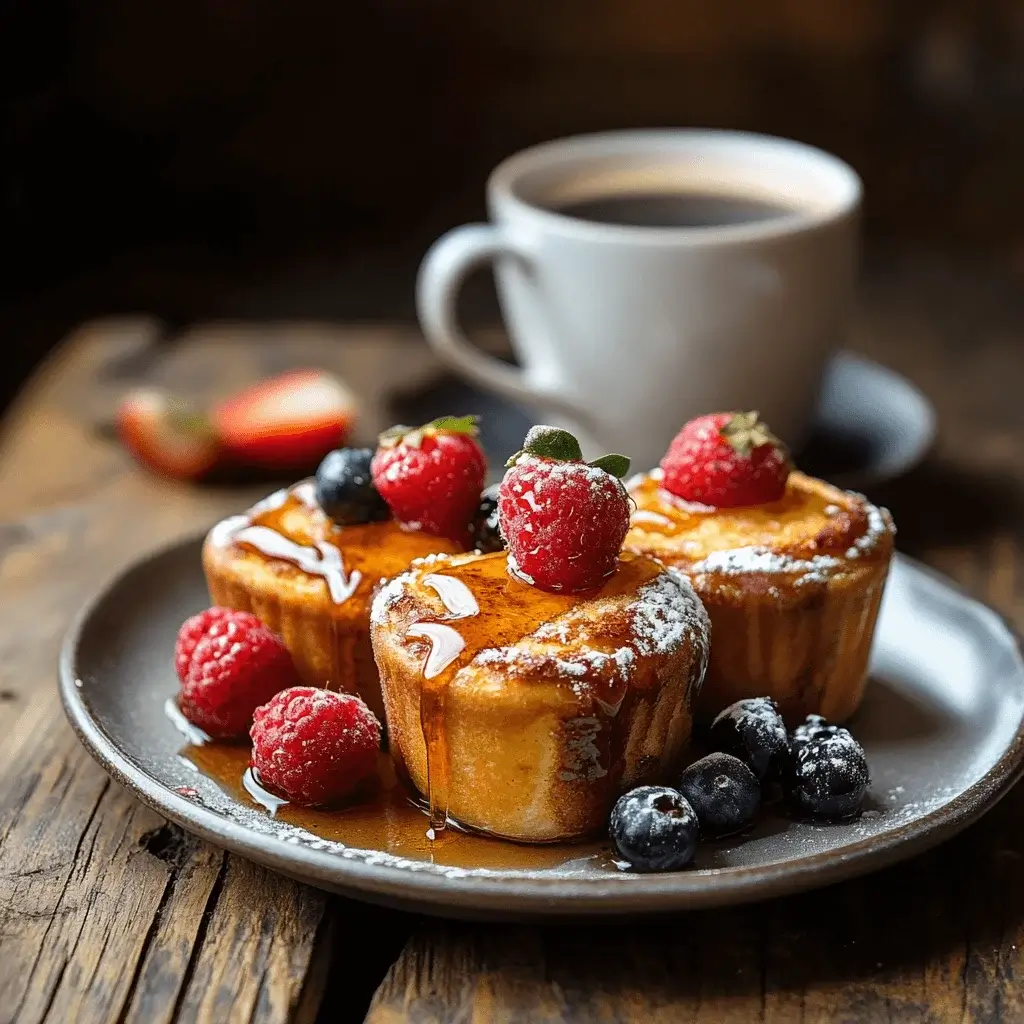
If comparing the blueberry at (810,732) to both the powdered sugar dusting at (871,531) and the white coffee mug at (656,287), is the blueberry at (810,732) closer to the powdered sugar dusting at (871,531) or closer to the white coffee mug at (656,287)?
the powdered sugar dusting at (871,531)

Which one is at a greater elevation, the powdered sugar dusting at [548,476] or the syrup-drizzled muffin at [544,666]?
the powdered sugar dusting at [548,476]

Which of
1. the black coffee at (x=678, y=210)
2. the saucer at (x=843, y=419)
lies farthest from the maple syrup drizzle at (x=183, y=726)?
the black coffee at (x=678, y=210)

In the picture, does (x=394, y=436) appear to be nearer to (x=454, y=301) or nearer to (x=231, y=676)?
(x=231, y=676)

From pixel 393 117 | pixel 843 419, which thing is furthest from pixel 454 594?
pixel 393 117

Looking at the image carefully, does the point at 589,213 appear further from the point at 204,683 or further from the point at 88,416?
the point at 204,683

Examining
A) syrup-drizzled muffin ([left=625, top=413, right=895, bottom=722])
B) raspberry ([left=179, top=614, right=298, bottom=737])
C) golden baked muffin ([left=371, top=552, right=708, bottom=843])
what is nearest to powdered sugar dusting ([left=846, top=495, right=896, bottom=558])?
syrup-drizzled muffin ([left=625, top=413, right=895, bottom=722])

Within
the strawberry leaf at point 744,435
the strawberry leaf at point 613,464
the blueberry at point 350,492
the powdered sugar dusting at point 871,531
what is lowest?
the powdered sugar dusting at point 871,531

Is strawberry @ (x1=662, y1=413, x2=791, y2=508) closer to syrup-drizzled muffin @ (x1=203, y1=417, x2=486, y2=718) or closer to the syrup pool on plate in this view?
syrup-drizzled muffin @ (x1=203, y1=417, x2=486, y2=718)
